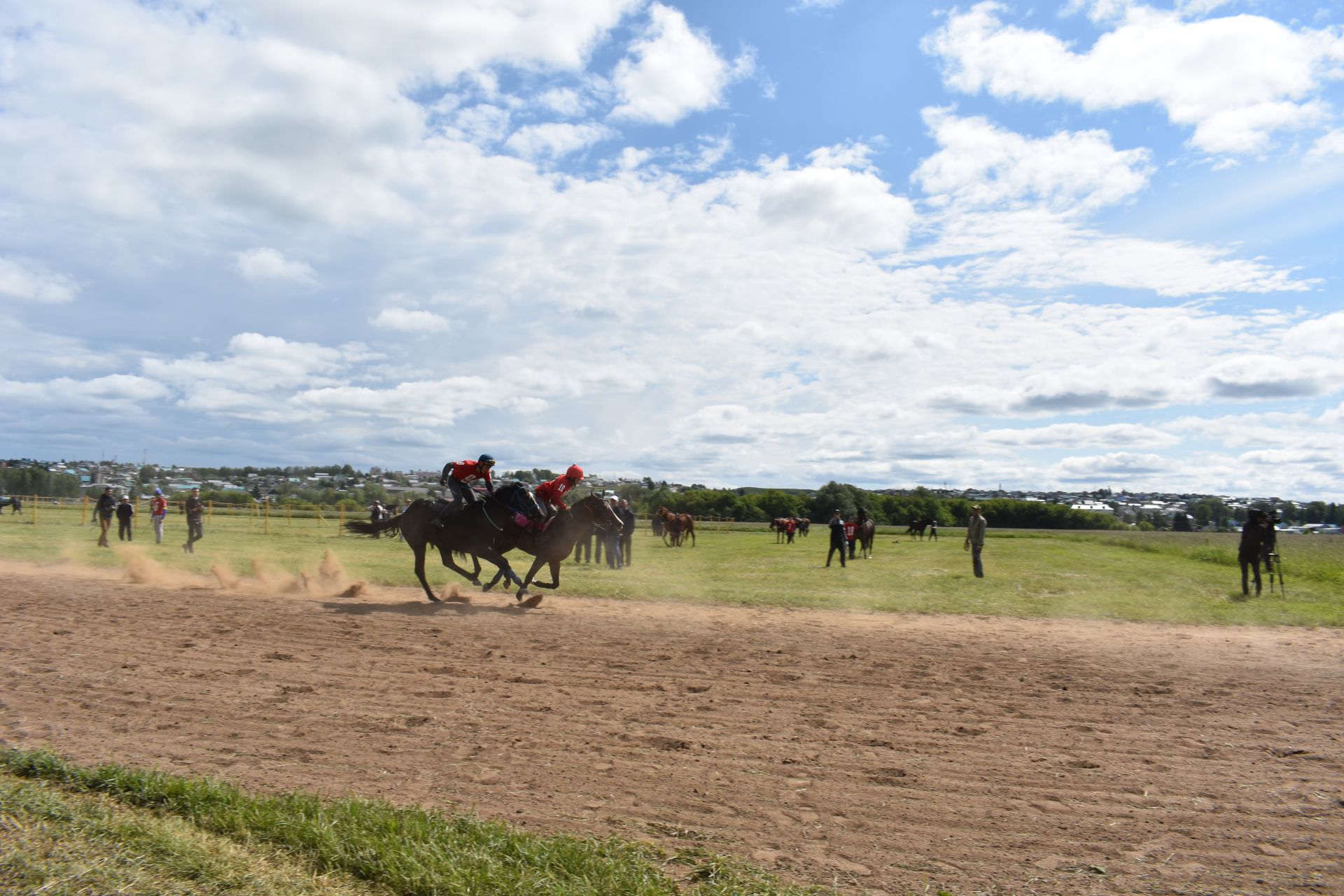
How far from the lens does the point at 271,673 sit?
9.05 m

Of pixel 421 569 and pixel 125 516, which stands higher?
pixel 125 516

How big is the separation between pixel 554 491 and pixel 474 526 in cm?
163

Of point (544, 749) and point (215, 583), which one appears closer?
point (544, 749)

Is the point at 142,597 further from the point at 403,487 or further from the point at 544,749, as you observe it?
the point at 403,487

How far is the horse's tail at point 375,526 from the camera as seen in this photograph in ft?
55.7

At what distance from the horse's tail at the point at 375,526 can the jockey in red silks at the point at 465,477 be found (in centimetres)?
193

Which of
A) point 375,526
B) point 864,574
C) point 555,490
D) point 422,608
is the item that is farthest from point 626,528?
point 422,608

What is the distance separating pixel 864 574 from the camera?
939 inches

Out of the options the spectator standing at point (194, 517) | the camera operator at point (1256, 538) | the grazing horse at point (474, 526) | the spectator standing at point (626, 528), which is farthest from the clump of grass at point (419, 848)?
the spectator standing at point (194, 517)

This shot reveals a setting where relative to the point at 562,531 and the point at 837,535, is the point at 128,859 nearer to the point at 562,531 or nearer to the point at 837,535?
the point at 562,531

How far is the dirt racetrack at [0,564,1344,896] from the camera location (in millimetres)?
5145

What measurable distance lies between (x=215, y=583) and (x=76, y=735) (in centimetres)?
1170

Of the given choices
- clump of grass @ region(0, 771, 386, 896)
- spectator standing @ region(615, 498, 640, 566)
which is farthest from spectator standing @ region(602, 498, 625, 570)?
clump of grass @ region(0, 771, 386, 896)

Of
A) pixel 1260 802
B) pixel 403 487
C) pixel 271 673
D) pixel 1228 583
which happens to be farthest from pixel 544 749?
pixel 403 487
